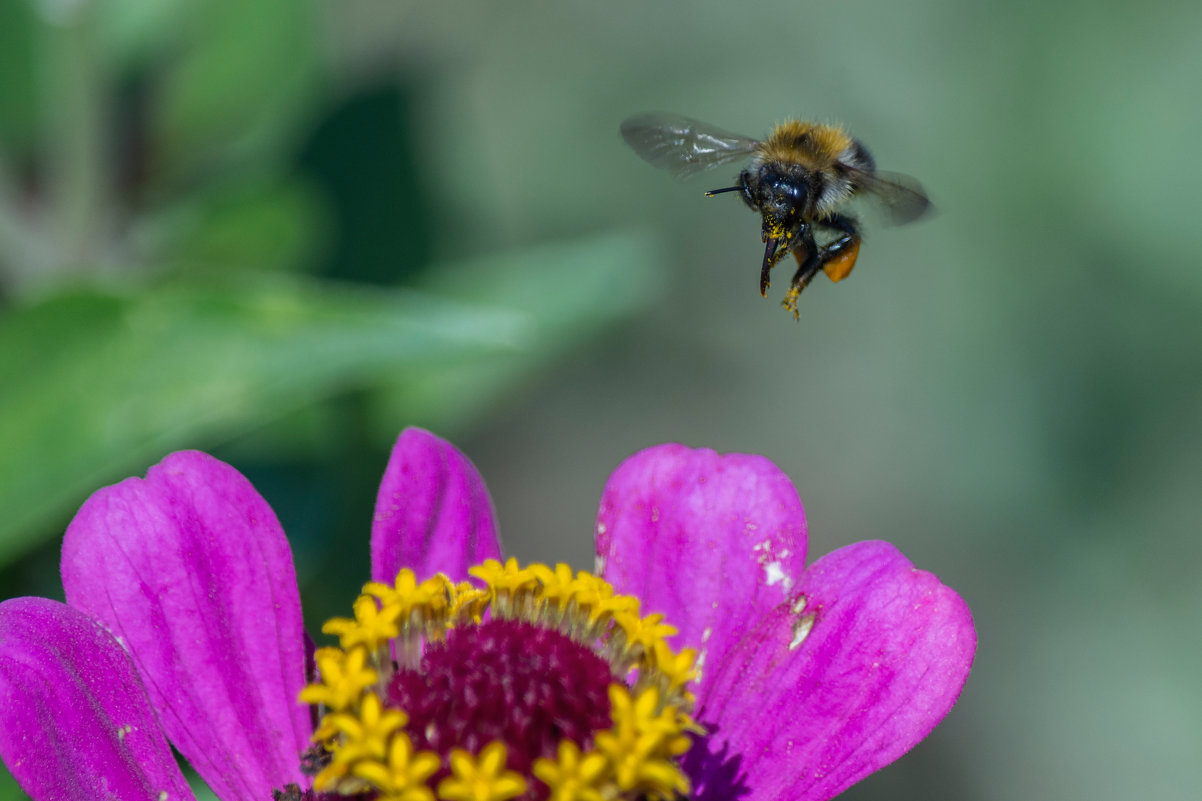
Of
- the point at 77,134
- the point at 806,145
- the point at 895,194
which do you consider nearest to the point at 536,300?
the point at 77,134

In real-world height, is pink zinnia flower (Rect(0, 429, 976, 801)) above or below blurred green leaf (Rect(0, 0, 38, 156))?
below

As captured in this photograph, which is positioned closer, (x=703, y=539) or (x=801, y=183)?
(x=703, y=539)

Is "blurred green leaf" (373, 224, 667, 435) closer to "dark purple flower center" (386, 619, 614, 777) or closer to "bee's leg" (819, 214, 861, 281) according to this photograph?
"bee's leg" (819, 214, 861, 281)

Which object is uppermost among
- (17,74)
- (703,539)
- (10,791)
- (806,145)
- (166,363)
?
(17,74)

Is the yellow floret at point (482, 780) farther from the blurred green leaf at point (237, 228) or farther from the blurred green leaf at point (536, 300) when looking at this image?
the blurred green leaf at point (237, 228)

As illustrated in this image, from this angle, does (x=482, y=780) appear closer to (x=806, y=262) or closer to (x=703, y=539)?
(x=703, y=539)

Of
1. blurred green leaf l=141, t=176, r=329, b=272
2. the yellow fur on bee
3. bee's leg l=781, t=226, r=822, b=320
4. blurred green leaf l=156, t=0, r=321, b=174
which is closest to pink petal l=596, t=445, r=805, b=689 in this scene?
bee's leg l=781, t=226, r=822, b=320

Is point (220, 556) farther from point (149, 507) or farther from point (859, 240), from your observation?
point (859, 240)

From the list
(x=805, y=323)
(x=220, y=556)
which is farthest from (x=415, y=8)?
(x=220, y=556)
